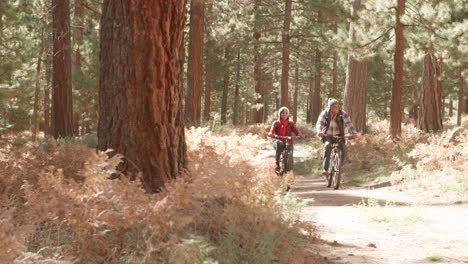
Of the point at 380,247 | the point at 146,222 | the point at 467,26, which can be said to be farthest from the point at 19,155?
the point at 467,26

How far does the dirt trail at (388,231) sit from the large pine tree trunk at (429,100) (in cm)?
1307

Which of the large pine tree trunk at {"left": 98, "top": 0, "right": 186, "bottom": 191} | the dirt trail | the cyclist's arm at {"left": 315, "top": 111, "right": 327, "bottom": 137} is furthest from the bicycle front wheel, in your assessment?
the large pine tree trunk at {"left": 98, "top": 0, "right": 186, "bottom": 191}

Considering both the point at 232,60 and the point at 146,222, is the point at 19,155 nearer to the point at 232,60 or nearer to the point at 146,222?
the point at 146,222

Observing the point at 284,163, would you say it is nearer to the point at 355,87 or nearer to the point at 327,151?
the point at 327,151

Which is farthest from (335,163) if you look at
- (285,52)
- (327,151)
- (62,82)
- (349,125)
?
(285,52)

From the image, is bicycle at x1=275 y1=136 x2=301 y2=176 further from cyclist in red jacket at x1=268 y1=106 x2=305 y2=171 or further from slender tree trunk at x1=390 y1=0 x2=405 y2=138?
slender tree trunk at x1=390 y1=0 x2=405 y2=138

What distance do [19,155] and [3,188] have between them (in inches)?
42.1

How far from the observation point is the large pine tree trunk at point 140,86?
547cm

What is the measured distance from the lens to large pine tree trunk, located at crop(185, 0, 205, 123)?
622 inches

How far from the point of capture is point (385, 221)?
776 centimetres

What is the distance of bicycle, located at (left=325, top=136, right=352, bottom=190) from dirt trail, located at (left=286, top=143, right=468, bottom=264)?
165 centimetres

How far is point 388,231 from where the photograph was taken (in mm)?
7121

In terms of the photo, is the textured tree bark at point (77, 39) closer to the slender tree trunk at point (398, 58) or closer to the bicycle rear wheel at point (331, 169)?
the bicycle rear wheel at point (331, 169)

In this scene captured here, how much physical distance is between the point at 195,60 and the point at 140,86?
10651 millimetres
